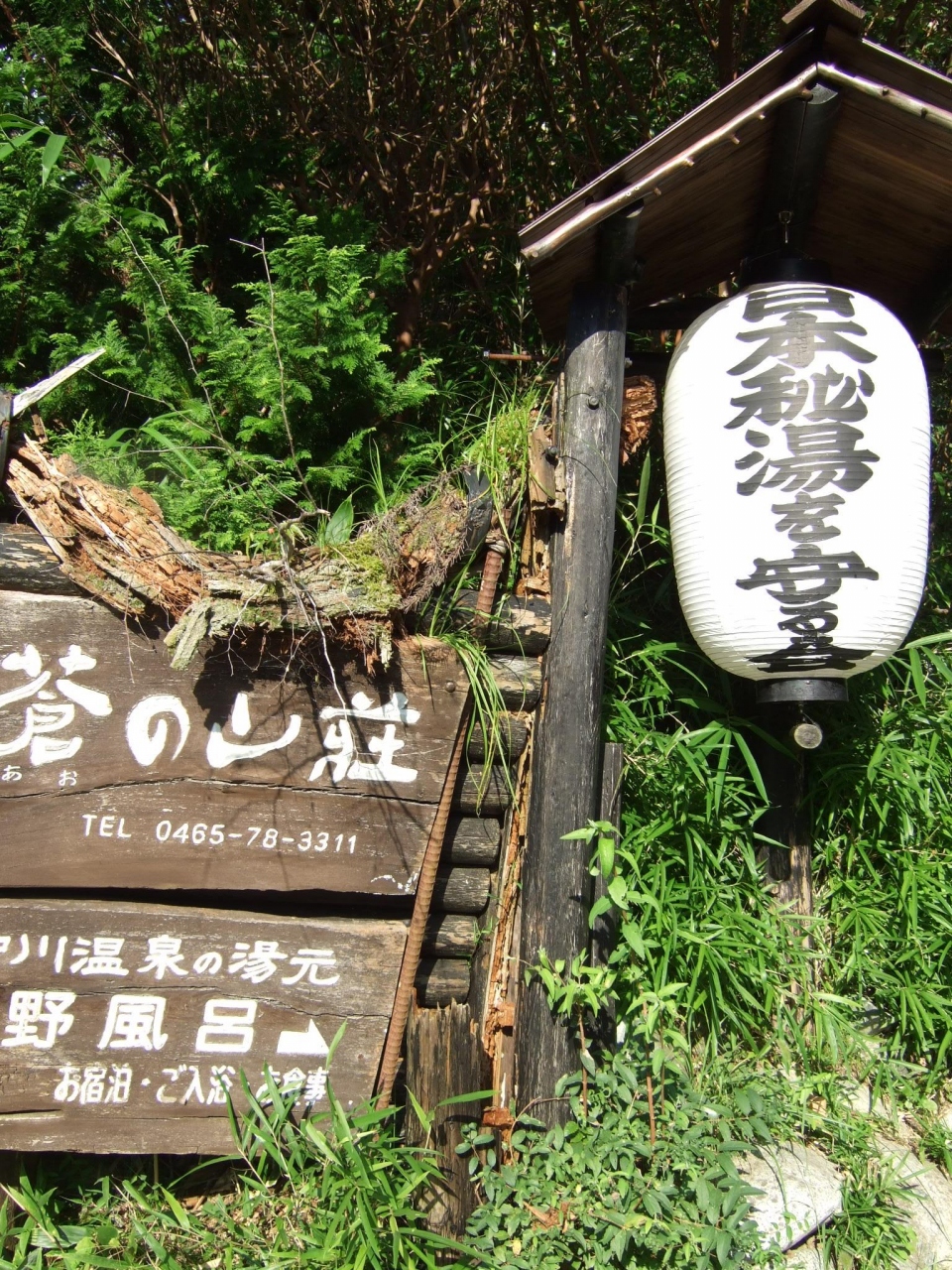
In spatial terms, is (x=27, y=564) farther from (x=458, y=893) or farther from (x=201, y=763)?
(x=458, y=893)

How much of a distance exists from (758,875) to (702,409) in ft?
5.96

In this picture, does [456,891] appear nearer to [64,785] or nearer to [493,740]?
[493,740]

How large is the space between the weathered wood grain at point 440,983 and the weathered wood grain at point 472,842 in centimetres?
36

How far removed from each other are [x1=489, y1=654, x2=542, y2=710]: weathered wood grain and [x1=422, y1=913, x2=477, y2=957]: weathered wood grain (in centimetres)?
79

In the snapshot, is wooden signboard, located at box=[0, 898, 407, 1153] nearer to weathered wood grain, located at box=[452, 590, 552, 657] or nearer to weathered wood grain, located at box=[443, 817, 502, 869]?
weathered wood grain, located at box=[443, 817, 502, 869]

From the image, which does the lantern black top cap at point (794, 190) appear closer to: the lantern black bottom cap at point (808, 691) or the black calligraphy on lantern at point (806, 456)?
the black calligraphy on lantern at point (806, 456)

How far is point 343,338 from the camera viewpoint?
3.24m

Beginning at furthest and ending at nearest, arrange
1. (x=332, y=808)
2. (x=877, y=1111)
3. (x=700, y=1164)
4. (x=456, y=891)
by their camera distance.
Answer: (x=877, y=1111)
(x=456, y=891)
(x=332, y=808)
(x=700, y=1164)

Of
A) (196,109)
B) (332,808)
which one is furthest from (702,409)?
(196,109)

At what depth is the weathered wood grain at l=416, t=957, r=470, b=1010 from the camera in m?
2.79

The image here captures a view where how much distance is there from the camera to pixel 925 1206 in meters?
2.86

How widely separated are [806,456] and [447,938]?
200 cm

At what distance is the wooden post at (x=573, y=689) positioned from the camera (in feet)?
8.60

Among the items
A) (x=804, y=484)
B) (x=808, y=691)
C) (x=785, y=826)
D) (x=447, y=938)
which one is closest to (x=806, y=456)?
(x=804, y=484)
